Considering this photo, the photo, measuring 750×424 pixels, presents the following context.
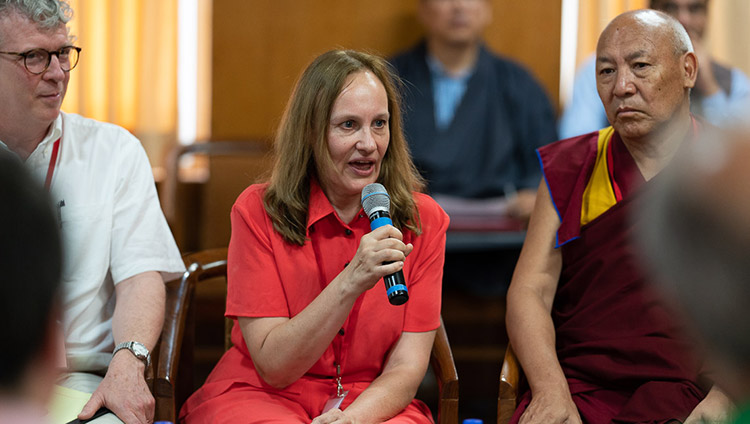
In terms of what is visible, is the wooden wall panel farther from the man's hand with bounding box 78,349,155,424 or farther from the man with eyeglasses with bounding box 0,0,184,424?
the man's hand with bounding box 78,349,155,424

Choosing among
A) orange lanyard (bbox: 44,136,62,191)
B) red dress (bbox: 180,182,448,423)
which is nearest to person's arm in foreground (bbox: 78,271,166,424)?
red dress (bbox: 180,182,448,423)

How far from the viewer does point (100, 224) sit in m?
2.29

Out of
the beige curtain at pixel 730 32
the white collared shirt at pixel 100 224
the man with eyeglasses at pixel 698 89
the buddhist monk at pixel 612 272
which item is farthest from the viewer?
the beige curtain at pixel 730 32

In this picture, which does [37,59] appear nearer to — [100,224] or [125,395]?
[100,224]

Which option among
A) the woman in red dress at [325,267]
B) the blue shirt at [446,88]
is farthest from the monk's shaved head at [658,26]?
the blue shirt at [446,88]

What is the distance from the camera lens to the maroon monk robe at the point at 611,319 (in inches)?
82.0

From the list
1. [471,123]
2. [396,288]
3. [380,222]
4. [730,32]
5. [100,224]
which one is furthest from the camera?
[730,32]

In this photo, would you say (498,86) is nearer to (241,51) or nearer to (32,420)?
(241,51)

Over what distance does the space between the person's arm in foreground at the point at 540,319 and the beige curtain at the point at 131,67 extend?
2.85 meters

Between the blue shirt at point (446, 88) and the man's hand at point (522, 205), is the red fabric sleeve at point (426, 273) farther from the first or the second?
the blue shirt at point (446, 88)

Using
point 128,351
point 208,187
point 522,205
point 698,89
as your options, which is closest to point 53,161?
point 128,351

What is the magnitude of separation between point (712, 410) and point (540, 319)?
1.49 ft

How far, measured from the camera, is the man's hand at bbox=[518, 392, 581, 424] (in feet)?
6.67

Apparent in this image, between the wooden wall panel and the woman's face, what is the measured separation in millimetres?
2722
